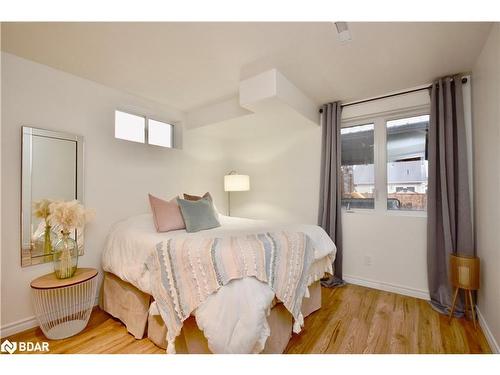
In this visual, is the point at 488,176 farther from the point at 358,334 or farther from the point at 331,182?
the point at 358,334

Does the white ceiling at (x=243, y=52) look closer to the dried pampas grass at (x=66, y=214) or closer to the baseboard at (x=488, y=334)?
the dried pampas grass at (x=66, y=214)

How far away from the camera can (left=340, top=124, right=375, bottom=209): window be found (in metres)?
2.97

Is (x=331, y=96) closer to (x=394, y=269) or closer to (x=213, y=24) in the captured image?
(x=213, y=24)

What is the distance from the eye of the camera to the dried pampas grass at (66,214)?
1878mm

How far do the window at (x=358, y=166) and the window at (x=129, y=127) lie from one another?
8.84 ft

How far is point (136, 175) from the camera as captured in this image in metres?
2.75

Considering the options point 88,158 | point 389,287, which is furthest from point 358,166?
point 88,158

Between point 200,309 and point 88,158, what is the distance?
6.56ft

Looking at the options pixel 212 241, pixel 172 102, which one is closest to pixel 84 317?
pixel 212 241

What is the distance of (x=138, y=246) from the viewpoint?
188cm

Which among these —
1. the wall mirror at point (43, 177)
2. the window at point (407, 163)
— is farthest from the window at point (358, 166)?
the wall mirror at point (43, 177)

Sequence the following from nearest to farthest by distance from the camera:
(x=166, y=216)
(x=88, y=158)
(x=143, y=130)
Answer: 1. (x=166, y=216)
2. (x=88, y=158)
3. (x=143, y=130)

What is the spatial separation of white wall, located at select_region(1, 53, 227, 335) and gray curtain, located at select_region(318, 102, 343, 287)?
1881mm
